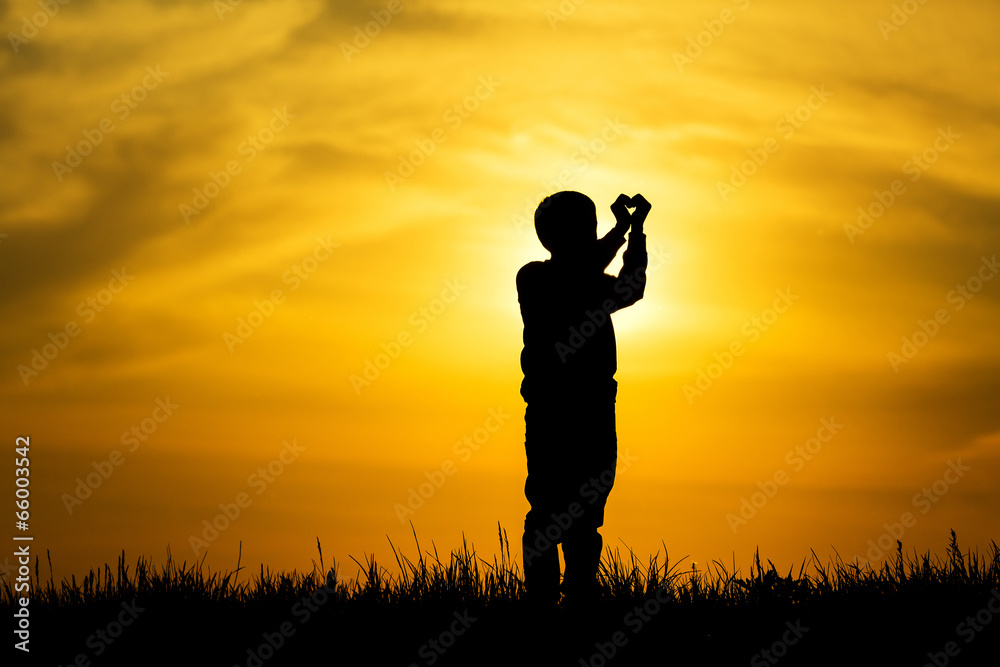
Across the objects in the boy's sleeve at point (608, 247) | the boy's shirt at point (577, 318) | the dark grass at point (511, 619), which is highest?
the boy's sleeve at point (608, 247)

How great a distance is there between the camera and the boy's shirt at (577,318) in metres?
6.77

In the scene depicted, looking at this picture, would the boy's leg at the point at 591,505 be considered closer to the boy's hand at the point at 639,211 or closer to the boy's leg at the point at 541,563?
the boy's leg at the point at 541,563

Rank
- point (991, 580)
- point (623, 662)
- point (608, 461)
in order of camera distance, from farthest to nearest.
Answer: point (991, 580)
point (608, 461)
point (623, 662)

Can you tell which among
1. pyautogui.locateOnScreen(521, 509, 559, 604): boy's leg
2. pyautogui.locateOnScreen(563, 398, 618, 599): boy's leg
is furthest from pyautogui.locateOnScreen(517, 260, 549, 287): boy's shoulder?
pyautogui.locateOnScreen(521, 509, 559, 604): boy's leg

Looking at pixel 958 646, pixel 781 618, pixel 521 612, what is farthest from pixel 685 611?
pixel 958 646

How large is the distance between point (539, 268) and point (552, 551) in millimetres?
1837

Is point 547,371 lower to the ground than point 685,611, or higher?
higher

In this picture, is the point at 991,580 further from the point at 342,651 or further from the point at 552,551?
the point at 342,651

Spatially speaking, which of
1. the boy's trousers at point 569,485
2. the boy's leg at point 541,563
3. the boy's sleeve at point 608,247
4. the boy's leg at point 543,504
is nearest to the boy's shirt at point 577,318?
the boy's sleeve at point 608,247

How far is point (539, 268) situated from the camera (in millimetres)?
6969

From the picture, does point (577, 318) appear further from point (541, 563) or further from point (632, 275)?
point (541, 563)

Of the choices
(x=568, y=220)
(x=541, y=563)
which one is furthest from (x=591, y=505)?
(x=568, y=220)

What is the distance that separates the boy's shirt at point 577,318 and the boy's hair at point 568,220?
11cm

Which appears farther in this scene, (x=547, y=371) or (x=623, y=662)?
(x=547, y=371)
